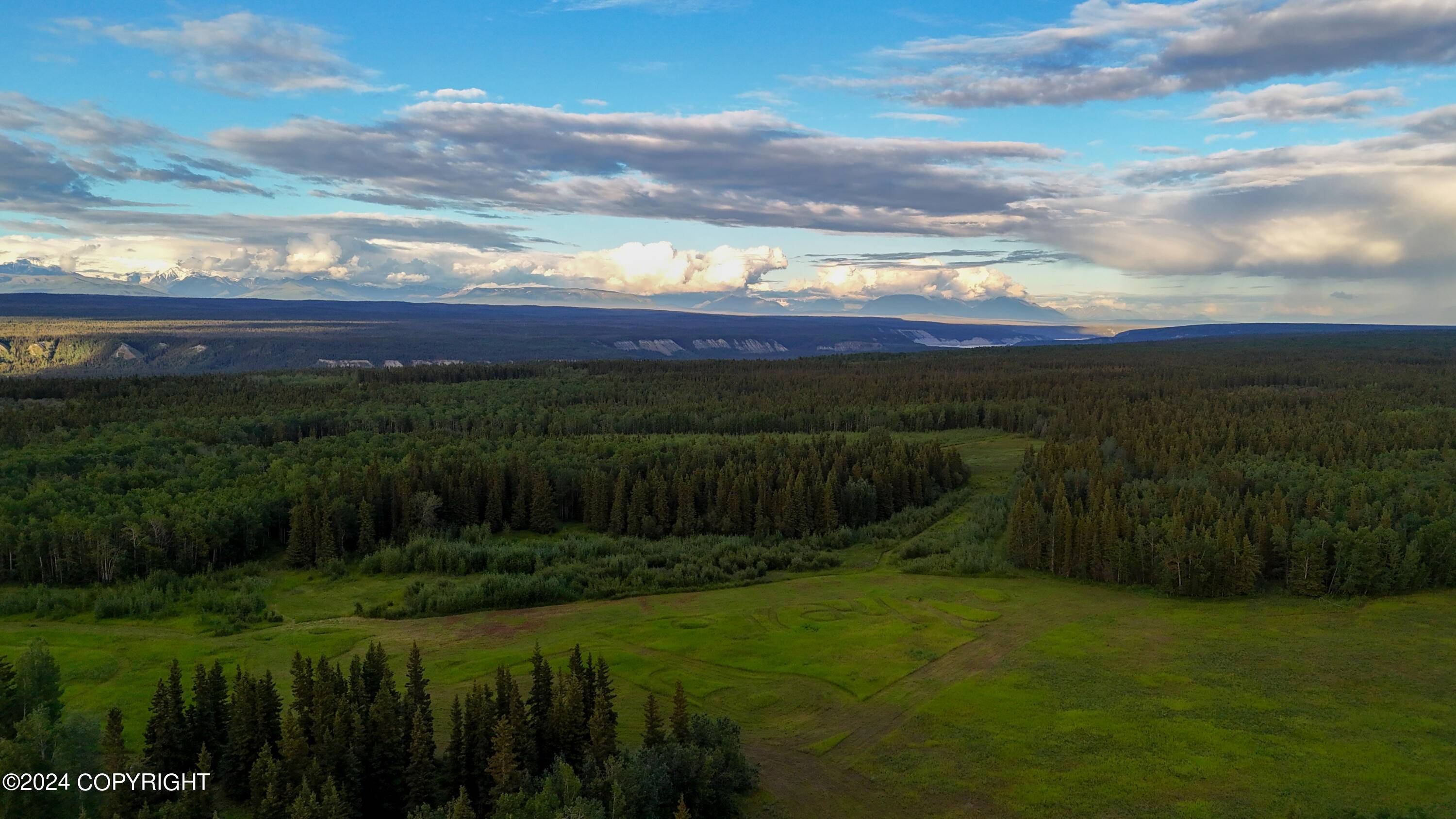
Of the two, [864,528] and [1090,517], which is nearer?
[1090,517]

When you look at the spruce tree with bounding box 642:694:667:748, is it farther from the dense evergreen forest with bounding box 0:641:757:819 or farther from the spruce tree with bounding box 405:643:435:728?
the spruce tree with bounding box 405:643:435:728

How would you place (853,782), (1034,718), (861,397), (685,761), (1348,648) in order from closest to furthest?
(685,761)
(853,782)
(1034,718)
(1348,648)
(861,397)

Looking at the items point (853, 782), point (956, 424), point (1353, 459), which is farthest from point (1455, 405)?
point (853, 782)

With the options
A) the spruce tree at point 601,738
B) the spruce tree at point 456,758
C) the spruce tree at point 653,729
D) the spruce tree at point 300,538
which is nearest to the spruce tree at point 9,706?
the spruce tree at point 456,758

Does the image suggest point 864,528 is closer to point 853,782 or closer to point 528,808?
point 853,782

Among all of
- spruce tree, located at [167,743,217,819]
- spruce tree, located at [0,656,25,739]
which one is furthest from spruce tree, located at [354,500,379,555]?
spruce tree, located at [167,743,217,819]

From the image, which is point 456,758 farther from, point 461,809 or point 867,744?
point 867,744

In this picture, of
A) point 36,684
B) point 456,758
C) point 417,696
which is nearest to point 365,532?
point 36,684
